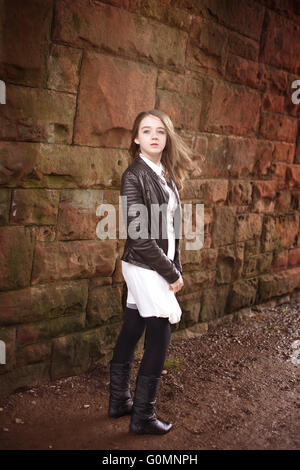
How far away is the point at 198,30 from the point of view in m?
3.84

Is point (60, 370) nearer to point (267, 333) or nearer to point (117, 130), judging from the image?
point (117, 130)

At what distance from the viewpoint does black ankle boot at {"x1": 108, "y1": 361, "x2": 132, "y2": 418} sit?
282 cm

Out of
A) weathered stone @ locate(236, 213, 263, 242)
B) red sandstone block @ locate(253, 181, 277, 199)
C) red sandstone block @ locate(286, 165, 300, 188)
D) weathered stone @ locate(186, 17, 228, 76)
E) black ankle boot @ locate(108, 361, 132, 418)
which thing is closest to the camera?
black ankle boot @ locate(108, 361, 132, 418)

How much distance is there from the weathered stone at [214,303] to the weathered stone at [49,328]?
1429 millimetres

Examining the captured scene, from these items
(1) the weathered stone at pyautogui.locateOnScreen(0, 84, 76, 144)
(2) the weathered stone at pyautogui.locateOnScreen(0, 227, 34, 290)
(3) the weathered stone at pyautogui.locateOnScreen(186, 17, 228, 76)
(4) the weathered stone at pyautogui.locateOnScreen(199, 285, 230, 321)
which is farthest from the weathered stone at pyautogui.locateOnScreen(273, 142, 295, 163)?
(2) the weathered stone at pyautogui.locateOnScreen(0, 227, 34, 290)

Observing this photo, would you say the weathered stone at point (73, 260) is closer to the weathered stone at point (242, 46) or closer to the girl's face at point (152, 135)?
the girl's face at point (152, 135)

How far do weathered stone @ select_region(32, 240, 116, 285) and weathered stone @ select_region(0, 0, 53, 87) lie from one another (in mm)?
1034

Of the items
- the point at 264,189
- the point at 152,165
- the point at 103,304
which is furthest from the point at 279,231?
the point at 152,165

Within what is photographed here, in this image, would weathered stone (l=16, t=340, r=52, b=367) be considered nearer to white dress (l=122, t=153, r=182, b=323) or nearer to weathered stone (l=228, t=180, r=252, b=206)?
white dress (l=122, t=153, r=182, b=323)

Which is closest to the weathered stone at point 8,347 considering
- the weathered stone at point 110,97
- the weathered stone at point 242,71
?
the weathered stone at point 110,97
